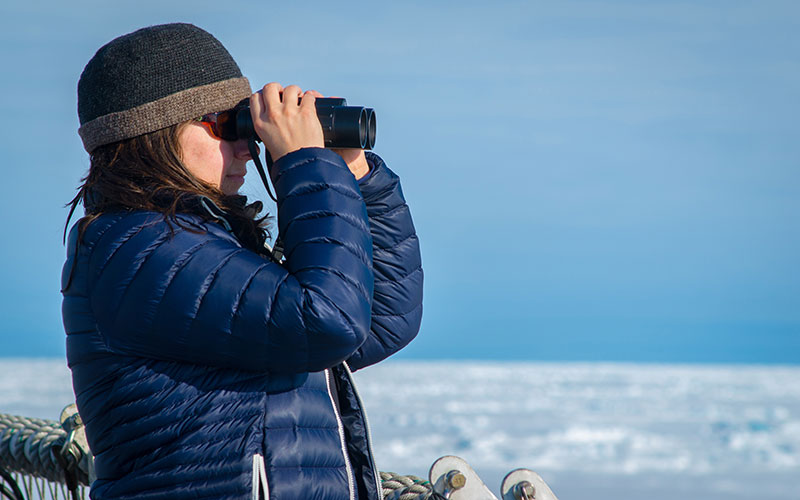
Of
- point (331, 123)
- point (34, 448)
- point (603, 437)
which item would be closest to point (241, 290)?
point (331, 123)

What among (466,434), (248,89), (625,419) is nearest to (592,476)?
(466,434)

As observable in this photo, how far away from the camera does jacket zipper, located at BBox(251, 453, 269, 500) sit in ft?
4.52

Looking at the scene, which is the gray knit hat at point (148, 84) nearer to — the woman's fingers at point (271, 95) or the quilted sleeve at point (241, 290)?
the woman's fingers at point (271, 95)

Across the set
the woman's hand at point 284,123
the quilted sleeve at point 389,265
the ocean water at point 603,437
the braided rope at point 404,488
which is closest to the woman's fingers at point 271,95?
the woman's hand at point 284,123

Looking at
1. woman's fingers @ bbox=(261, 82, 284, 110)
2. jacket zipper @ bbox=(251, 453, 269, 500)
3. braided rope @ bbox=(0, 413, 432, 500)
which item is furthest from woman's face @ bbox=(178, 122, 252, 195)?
braided rope @ bbox=(0, 413, 432, 500)

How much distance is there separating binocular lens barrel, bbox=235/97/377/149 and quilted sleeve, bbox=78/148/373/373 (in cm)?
15

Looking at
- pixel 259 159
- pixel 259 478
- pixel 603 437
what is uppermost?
pixel 603 437

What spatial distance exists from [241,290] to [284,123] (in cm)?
34

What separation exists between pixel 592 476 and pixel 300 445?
11072 millimetres

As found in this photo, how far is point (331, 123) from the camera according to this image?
1.61 metres

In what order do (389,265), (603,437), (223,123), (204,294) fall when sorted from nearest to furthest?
(204,294)
(223,123)
(389,265)
(603,437)

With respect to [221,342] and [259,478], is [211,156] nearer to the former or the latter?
[221,342]

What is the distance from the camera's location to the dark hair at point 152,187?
1521mm

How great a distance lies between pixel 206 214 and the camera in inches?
60.3
